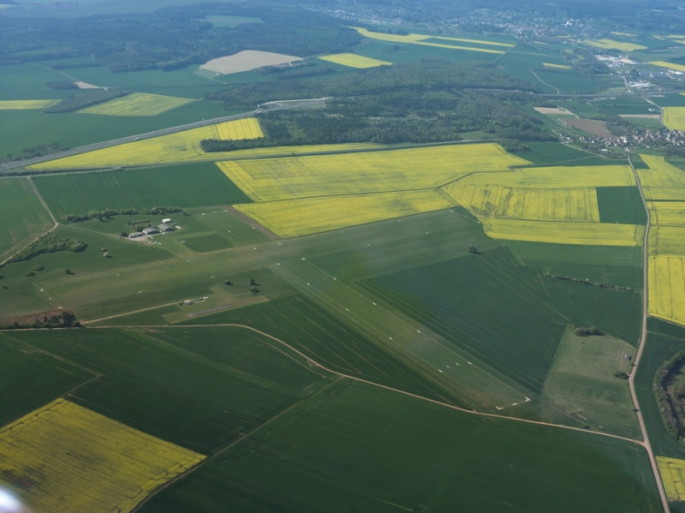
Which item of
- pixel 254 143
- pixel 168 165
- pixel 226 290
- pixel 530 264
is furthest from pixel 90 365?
pixel 254 143

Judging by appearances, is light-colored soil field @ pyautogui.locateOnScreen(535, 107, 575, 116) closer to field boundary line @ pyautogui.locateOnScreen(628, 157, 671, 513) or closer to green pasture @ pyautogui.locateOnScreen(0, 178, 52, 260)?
field boundary line @ pyautogui.locateOnScreen(628, 157, 671, 513)

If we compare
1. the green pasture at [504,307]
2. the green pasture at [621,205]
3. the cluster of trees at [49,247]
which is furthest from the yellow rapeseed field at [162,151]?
the green pasture at [621,205]

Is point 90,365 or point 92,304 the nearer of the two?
point 90,365

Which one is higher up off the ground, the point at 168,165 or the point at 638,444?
the point at 168,165

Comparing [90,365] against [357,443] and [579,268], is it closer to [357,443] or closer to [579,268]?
[357,443]

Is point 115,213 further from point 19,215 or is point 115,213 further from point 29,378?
point 29,378

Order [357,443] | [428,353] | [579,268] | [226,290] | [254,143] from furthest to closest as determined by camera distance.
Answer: [254,143]
[579,268]
[226,290]
[428,353]
[357,443]

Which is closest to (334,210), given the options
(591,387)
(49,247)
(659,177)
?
(49,247)
